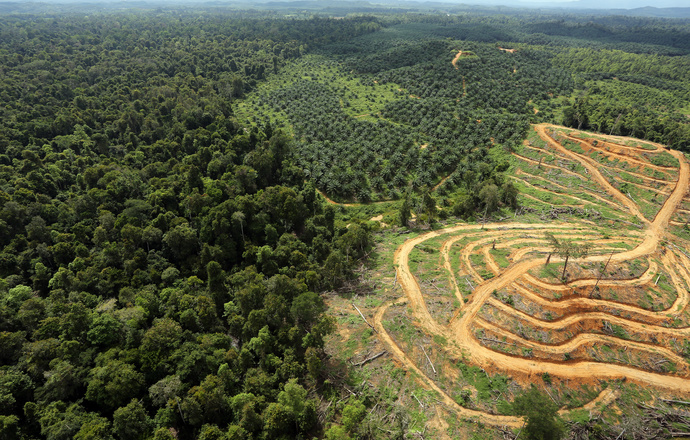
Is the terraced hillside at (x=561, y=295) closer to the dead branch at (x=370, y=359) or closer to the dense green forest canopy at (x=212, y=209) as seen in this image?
the dead branch at (x=370, y=359)

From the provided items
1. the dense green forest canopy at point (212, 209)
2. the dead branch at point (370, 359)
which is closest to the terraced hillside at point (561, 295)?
the dead branch at point (370, 359)

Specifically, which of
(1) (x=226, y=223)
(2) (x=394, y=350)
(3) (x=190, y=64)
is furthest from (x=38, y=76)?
(2) (x=394, y=350)

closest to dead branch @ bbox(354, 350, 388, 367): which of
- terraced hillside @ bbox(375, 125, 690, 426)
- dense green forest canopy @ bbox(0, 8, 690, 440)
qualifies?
terraced hillside @ bbox(375, 125, 690, 426)

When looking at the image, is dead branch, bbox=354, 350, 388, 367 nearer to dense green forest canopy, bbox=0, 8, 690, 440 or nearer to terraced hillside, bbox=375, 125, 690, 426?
terraced hillside, bbox=375, 125, 690, 426

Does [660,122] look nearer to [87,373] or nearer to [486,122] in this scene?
[486,122]

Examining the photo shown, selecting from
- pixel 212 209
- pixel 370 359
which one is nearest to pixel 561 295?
pixel 370 359

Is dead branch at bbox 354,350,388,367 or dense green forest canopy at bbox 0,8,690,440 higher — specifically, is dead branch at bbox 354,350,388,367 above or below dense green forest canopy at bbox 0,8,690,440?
below

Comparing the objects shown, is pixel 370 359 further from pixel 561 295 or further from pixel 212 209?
pixel 212 209
